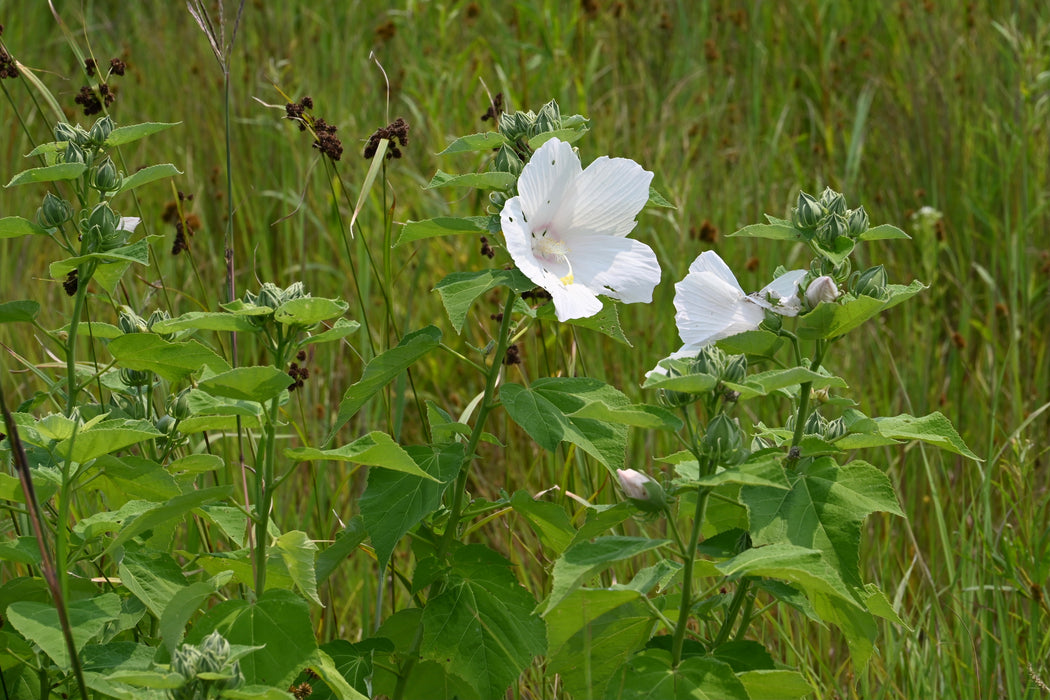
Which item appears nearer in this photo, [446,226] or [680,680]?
[680,680]

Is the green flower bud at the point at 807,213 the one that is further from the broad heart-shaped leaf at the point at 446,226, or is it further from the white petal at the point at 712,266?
the broad heart-shaped leaf at the point at 446,226

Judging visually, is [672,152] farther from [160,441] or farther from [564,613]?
[564,613]

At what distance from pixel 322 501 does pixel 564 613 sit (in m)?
1.39

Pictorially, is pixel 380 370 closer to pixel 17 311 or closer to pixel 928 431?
pixel 17 311

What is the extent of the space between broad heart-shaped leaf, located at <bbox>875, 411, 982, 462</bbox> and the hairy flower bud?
0.54 feet

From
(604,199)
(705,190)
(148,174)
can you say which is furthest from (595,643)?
(705,190)

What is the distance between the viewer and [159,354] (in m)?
1.54

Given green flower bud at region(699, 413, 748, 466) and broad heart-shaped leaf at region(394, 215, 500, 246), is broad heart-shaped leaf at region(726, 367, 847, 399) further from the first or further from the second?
broad heart-shaped leaf at region(394, 215, 500, 246)

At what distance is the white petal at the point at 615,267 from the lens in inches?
60.2

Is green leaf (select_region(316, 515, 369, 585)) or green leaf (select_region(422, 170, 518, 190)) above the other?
green leaf (select_region(422, 170, 518, 190))

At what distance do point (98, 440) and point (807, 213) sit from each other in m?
0.96

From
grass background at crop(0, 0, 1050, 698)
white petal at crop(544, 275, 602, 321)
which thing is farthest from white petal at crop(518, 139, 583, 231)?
grass background at crop(0, 0, 1050, 698)

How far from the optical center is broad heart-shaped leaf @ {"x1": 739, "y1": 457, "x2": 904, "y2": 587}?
4.20 feet

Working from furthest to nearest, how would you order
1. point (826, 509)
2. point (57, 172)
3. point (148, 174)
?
point (148, 174) → point (57, 172) → point (826, 509)
